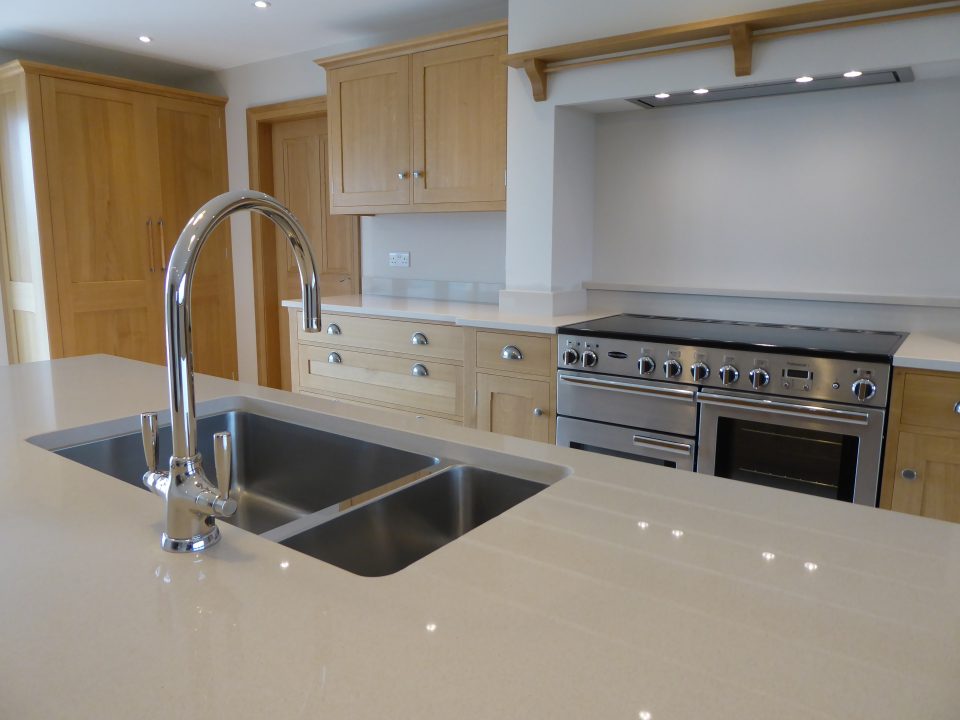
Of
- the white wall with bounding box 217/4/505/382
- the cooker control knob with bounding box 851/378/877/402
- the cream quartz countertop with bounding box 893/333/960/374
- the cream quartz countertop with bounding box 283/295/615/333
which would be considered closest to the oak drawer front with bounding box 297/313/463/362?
the cream quartz countertop with bounding box 283/295/615/333

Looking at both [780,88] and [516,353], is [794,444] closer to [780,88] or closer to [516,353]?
[516,353]

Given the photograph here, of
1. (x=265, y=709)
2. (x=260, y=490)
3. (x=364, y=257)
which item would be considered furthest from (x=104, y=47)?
(x=265, y=709)

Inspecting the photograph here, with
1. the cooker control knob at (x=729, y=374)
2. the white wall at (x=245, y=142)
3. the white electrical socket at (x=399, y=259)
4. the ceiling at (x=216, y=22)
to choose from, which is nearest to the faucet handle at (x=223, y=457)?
the cooker control knob at (x=729, y=374)

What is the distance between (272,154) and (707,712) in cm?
473

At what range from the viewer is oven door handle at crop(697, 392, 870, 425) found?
7.04ft

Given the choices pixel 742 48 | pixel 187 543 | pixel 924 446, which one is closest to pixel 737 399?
pixel 924 446

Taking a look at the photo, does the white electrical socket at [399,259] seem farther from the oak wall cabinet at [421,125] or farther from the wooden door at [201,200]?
the wooden door at [201,200]

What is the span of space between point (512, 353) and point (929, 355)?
1.37 meters

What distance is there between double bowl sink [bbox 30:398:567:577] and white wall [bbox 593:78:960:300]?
6.58 feet

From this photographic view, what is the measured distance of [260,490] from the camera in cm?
165

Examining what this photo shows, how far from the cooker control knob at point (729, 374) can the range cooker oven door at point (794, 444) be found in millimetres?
50

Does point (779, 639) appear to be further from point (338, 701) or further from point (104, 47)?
point (104, 47)

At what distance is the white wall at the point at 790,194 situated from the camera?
2541 mm

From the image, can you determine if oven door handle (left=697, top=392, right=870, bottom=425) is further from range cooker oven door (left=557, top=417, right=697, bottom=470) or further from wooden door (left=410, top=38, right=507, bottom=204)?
wooden door (left=410, top=38, right=507, bottom=204)
